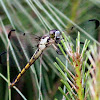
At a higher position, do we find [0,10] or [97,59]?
[0,10]

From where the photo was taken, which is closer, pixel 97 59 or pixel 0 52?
pixel 97 59

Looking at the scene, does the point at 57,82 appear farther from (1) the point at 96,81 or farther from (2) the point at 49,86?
(1) the point at 96,81

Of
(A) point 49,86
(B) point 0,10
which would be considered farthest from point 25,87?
(B) point 0,10

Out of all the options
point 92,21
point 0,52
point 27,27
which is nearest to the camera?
point 92,21

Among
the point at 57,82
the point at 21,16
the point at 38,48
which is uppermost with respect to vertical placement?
the point at 21,16

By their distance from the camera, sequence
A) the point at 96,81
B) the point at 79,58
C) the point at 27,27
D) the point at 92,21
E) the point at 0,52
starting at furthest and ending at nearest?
the point at 27,27, the point at 0,52, the point at 92,21, the point at 79,58, the point at 96,81

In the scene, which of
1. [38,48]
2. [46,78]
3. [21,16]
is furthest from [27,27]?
[38,48]

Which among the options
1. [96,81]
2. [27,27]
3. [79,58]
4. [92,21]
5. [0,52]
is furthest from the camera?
[27,27]

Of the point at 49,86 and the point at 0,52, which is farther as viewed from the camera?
the point at 49,86

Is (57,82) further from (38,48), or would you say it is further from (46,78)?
(38,48)
